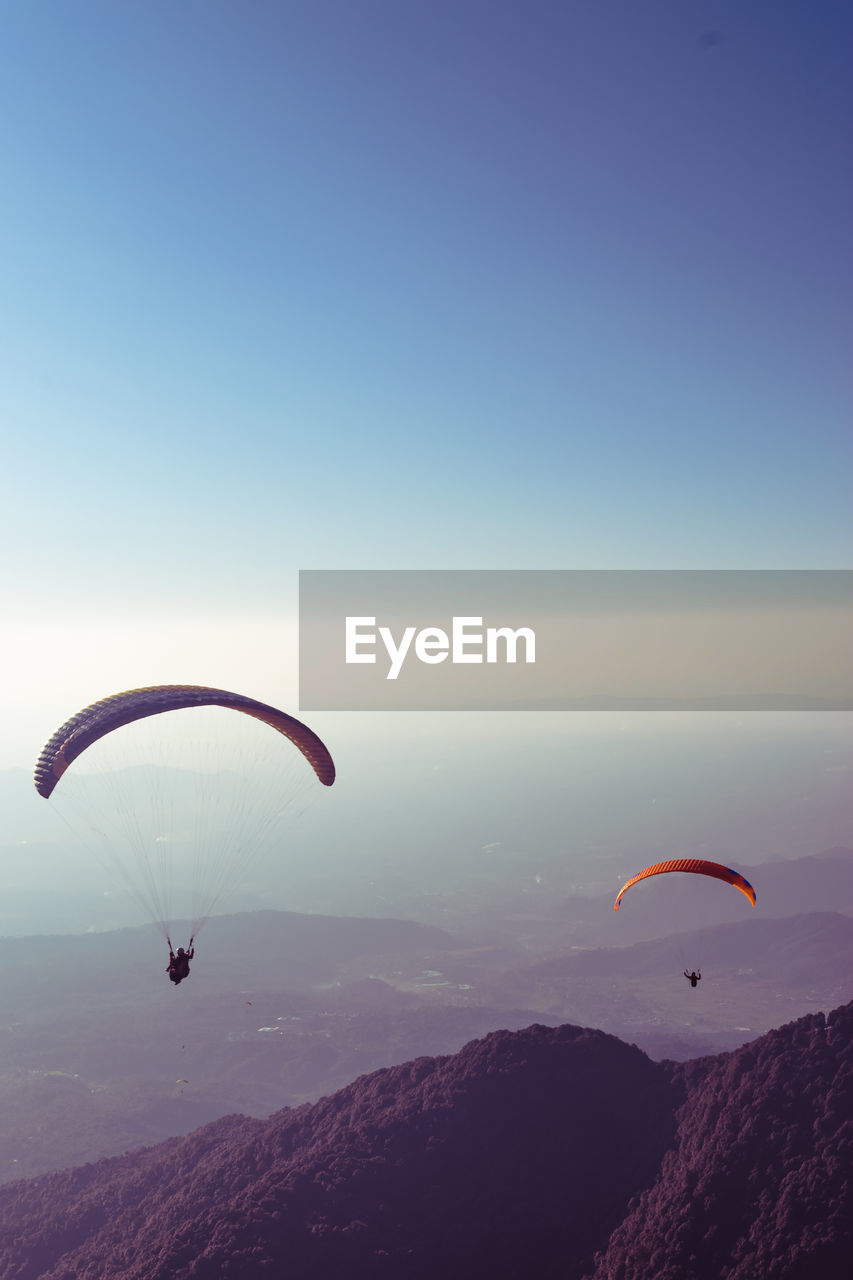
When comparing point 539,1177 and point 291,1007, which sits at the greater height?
point 539,1177

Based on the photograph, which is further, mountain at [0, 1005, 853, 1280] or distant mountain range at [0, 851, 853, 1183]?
distant mountain range at [0, 851, 853, 1183]

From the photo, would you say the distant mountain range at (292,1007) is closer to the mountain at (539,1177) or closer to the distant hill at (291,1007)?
the distant hill at (291,1007)

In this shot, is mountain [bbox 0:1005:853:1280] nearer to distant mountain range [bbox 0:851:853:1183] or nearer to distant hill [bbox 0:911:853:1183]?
distant mountain range [bbox 0:851:853:1183]

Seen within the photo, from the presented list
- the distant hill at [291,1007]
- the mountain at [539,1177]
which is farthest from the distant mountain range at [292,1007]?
the mountain at [539,1177]

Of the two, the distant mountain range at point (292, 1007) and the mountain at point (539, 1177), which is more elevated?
the mountain at point (539, 1177)

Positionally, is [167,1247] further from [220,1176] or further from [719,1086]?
[719,1086]

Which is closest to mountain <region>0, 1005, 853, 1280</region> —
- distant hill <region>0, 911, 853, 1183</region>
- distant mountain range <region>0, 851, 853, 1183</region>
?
distant mountain range <region>0, 851, 853, 1183</region>

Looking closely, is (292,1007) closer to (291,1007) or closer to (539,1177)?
(291,1007)

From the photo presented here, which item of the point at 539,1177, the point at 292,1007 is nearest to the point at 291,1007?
the point at 292,1007

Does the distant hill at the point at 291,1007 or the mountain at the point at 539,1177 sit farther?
the distant hill at the point at 291,1007
